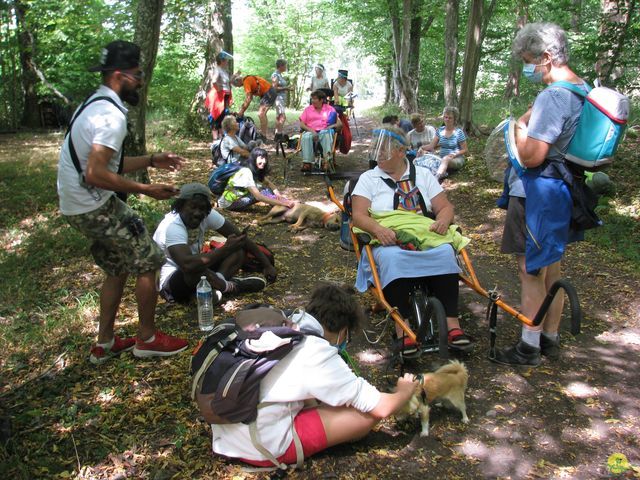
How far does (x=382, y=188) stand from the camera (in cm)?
393

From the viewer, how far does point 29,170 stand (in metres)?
8.43

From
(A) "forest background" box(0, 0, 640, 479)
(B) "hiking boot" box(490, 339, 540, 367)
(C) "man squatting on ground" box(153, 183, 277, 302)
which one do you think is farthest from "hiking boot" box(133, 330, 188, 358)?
(B) "hiking boot" box(490, 339, 540, 367)

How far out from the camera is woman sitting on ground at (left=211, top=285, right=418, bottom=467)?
7.69 feet

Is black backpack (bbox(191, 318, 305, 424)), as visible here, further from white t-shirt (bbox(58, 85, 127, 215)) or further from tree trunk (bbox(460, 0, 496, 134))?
tree trunk (bbox(460, 0, 496, 134))

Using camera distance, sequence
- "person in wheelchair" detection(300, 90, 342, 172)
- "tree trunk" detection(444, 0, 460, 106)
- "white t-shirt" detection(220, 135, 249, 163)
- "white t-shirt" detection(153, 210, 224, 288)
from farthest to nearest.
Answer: "tree trunk" detection(444, 0, 460, 106) < "person in wheelchair" detection(300, 90, 342, 172) < "white t-shirt" detection(220, 135, 249, 163) < "white t-shirt" detection(153, 210, 224, 288)

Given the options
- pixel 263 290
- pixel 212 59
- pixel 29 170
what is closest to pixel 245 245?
pixel 263 290

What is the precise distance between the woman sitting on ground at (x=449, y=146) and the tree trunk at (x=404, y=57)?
24.9ft

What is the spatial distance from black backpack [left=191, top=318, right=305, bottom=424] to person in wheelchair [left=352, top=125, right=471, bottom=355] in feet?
3.80

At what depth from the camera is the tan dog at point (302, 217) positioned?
21.8 ft

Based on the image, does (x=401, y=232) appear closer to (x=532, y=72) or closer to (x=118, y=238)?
(x=532, y=72)

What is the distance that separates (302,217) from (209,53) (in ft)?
26.1

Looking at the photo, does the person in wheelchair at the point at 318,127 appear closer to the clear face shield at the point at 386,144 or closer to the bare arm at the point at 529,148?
the clear face shield at the point at 386,144

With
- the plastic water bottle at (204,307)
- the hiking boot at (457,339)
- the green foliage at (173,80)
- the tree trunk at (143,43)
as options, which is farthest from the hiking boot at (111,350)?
the green foliage at (173,80)

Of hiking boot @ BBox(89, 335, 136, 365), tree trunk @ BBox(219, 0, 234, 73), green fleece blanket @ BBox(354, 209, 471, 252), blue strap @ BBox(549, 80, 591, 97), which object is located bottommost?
hiking boot @ BBox(89, 335, 136, 365)
